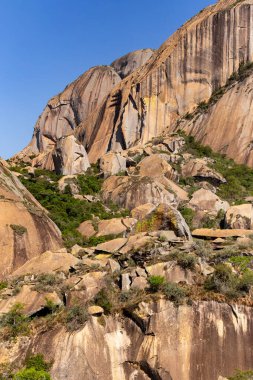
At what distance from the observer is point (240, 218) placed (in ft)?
98.0

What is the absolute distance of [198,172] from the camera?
41.9 meters

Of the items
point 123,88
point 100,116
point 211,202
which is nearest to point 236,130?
point 211,202

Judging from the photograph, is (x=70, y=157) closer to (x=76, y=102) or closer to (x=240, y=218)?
(x=240, y=218)

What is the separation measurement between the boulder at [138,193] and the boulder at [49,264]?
12.8 meters

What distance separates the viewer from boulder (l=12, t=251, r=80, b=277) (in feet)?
73.2

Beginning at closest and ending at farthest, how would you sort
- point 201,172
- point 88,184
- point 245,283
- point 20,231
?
point 245,283 < point 20,231 < point 88,184 < point 201,172

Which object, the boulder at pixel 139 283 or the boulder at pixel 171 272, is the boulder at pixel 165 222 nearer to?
the boulder at pixel 171 272

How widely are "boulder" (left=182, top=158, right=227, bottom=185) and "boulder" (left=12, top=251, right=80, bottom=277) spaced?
68.8ft

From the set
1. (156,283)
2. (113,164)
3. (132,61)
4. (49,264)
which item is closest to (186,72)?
(113,164)

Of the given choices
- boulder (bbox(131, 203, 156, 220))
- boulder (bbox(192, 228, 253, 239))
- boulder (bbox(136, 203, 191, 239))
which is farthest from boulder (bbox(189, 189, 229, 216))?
boulder (bbox(136, 203, 191, 239))

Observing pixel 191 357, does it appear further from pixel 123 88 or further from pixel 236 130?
pixel 123 88

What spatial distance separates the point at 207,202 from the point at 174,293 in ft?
60.8

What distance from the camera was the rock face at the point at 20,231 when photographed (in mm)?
23797

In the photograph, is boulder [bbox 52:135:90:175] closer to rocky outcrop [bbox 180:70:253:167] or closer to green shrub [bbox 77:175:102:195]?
green shrub [bbox 77:175:102:195]
